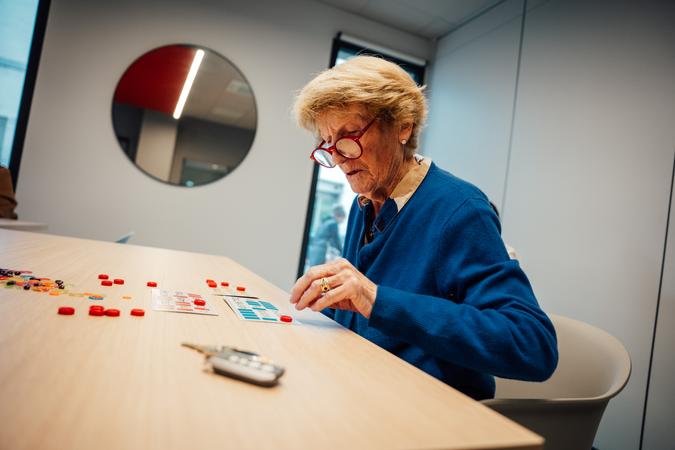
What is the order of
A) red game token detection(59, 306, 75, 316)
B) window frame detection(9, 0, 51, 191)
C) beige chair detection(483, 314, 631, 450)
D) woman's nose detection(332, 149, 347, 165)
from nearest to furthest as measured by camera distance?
red game token detection(59, 306, 75, 316)
beige chair detection(483, 314, 631, 450)
woman's nose detection(332, 149, 347, 165)
window frame detection(9, 0, 51, 191)

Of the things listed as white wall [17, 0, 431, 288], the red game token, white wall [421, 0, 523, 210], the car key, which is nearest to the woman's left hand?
the car key

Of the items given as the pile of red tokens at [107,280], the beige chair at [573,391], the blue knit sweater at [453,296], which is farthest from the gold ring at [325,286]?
the pile of red tokens at [107,280]

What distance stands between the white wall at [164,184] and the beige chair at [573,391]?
99.7 inches

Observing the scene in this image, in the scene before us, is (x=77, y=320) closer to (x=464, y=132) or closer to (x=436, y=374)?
(x=436, y=374)

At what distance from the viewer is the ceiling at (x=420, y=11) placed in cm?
348

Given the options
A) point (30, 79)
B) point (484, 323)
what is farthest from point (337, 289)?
point (30, 79)

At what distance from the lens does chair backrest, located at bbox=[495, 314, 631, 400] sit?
111cm

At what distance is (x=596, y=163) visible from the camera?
2.41 metres

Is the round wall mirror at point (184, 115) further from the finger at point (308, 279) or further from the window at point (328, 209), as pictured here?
the finger at point (308, 279)

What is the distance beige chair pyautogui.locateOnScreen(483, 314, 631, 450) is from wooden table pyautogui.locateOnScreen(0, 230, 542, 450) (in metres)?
0.43

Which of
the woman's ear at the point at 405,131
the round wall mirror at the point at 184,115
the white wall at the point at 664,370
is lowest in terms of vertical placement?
the white wall at the point at 664,370

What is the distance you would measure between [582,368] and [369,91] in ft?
3.18

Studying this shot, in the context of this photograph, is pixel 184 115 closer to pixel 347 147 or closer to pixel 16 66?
pixel 16 66

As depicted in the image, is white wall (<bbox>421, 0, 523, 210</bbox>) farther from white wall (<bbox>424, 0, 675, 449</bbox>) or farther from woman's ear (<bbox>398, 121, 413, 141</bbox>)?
woman's ear (<bbox>398, 121, 413, 141</bbox>)
